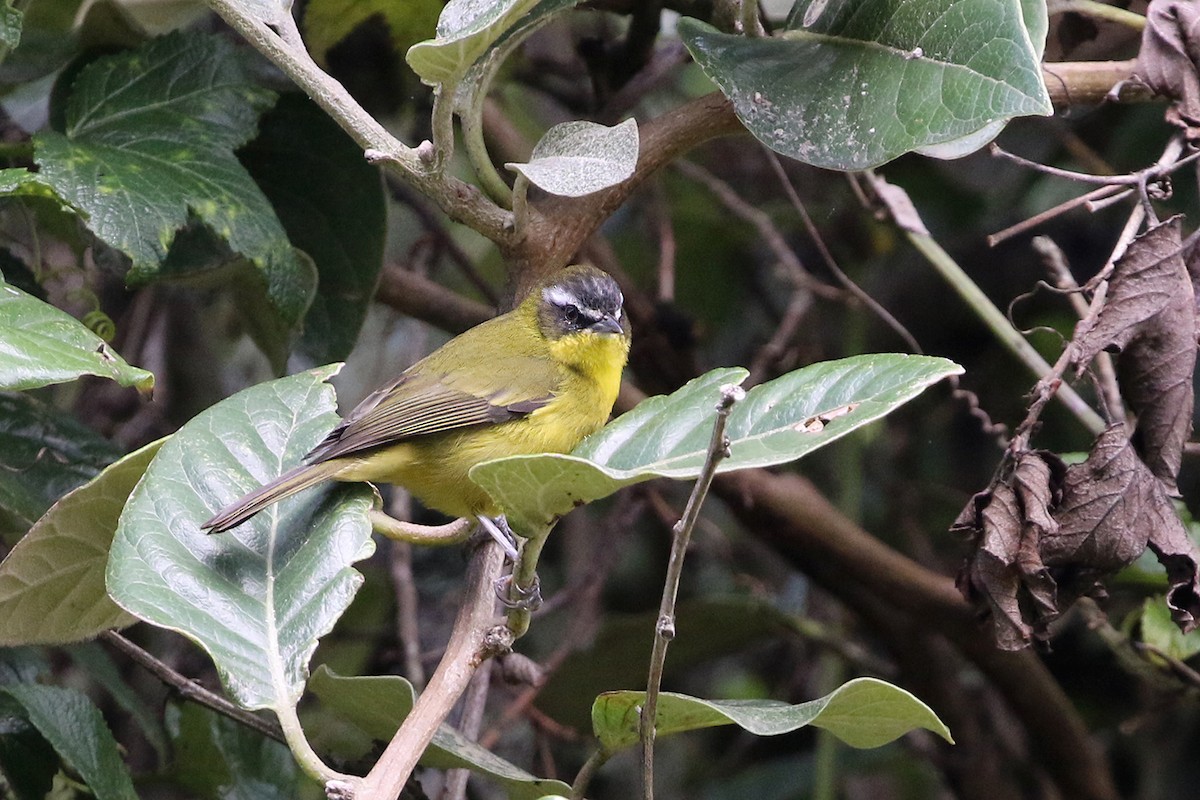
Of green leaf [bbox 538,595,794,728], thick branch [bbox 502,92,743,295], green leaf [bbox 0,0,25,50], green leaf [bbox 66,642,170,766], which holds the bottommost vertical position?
green leaf [bbox 538,595,794,728]

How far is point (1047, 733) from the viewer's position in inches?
108

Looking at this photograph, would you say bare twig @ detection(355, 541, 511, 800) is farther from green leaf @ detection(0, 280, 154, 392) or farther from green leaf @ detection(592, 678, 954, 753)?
green leaf @ detection(0, 280, 154, 392)

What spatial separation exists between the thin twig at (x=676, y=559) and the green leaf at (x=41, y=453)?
3.09ft

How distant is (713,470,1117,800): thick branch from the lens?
2.65m

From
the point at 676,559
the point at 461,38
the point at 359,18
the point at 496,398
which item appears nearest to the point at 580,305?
the point at 496,398

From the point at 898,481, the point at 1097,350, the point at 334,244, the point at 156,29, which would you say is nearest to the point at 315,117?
the point at 334,244

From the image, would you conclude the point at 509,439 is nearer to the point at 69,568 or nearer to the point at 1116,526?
the point at 69,568

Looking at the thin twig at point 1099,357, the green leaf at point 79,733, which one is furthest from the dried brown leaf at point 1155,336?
the green leaf at point 79,733

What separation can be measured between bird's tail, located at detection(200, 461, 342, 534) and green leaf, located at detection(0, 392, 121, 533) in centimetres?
43

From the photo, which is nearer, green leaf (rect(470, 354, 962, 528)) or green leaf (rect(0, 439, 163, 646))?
green leaf (rect(470, 354, 962, 528))

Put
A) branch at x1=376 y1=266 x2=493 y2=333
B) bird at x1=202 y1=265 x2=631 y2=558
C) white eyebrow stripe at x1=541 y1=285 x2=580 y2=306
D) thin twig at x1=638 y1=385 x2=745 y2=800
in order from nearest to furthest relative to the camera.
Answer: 1. thin twig at x1=638 y1=385 x2=745 y2=800
2. bird at x1=202 y1=265 x2=631 y2=558
3. white eyebrow stripe at x1=541 y1=285 x2=580 y2=306
4. branch at x1=376 y1=266 x2=493 y2=333

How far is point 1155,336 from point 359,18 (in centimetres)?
151

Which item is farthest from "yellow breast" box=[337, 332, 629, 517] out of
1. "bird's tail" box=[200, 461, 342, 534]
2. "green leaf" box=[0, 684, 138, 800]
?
"green leaf" box=[0, 684, 138, 800]

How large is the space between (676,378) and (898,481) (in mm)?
982
